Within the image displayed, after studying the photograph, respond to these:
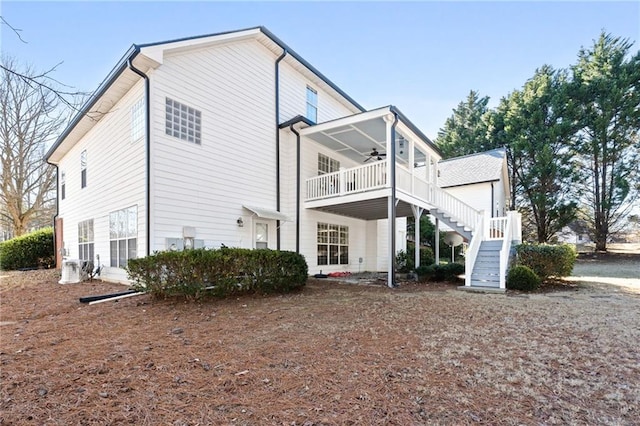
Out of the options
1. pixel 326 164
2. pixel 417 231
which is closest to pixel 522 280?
pixel 417 231

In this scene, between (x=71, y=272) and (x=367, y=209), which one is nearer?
(x=71, y=272)

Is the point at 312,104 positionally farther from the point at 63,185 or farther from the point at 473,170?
the point at 473,170

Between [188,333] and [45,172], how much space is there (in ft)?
76.1

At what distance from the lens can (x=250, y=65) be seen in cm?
1072

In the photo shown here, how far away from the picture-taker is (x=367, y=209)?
42.2 feet

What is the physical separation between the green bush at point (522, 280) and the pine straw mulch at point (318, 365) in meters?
2.54

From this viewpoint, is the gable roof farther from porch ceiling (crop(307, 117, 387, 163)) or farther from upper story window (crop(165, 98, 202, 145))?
porch ceiling (crop(307, 117, 387, 163))

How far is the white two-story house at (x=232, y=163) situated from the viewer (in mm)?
8383

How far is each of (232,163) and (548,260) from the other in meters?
A: 9.75

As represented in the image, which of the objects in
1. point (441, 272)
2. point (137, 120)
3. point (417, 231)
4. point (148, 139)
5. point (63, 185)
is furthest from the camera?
point (63, 185)

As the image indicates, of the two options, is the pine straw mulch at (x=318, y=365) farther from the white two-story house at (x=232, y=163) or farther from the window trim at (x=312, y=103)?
the window trim at (x=312, y=103)

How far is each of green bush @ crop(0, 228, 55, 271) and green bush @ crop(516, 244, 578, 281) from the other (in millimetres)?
20442

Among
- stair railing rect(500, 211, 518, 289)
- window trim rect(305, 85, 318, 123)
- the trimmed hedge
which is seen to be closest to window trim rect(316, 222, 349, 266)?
window trim rect(305, 85, 318, 123)

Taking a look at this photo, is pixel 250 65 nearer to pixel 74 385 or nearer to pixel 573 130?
pixel 74 385
